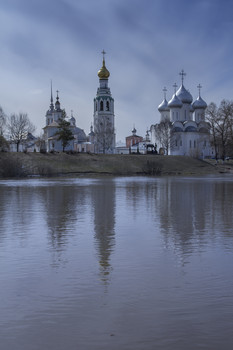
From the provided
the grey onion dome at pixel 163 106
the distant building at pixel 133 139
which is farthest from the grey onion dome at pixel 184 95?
the distant building at pixel 133 139

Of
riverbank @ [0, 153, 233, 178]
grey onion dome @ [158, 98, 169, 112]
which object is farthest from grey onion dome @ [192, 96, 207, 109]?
riverbank @ [0, 153, 233, 178]

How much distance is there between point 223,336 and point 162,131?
75.7m

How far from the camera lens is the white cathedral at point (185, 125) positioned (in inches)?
3182

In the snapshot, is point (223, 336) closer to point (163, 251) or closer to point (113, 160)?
point (163, 251)

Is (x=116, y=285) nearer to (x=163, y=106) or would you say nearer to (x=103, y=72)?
(x=103, y=72)

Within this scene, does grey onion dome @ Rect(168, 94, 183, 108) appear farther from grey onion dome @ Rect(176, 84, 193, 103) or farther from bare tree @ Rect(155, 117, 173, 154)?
bare tree @ Rect(155, 117, 173, 154)

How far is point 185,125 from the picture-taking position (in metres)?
82.2

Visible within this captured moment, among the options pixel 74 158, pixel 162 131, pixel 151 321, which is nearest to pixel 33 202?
pixel 151 321

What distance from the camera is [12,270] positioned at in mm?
7762

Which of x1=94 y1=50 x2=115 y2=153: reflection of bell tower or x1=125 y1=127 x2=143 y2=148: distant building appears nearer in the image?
x1=94 y1=50 x2=115 y2=153: reflection of bell tower

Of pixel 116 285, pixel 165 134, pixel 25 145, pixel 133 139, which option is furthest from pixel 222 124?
pixel 116 285

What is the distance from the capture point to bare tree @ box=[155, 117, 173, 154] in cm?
7859

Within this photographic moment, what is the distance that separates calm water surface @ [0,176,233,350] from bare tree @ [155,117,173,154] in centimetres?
6596

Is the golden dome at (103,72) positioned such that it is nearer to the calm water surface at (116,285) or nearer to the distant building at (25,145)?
the distant building at (25,145)
